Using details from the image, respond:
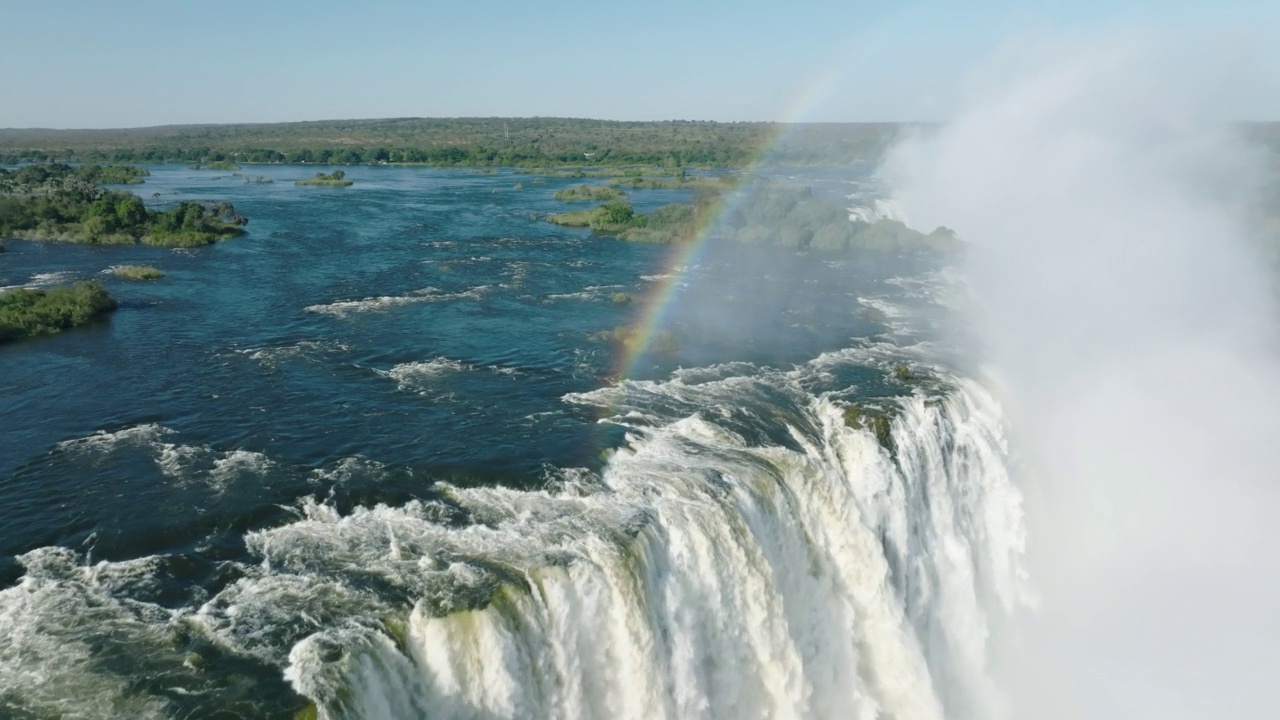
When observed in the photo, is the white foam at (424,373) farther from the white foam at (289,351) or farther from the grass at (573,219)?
the grass at (573,219)

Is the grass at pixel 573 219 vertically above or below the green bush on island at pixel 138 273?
above

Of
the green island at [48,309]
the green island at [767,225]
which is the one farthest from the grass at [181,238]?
the green island at [767,225]

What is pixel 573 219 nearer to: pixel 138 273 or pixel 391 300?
pixel 391 300

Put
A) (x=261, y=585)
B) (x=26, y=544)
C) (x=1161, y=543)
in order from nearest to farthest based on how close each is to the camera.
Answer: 1. (x=261, y=585)
2. (x=26, y=544)
3. (x=1161, y=543)

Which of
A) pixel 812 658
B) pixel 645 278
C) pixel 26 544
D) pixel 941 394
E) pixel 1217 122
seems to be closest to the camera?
pixel 26 544

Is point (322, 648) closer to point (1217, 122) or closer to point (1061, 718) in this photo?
point (1061, 718)

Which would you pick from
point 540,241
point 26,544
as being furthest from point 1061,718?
point 540,241
